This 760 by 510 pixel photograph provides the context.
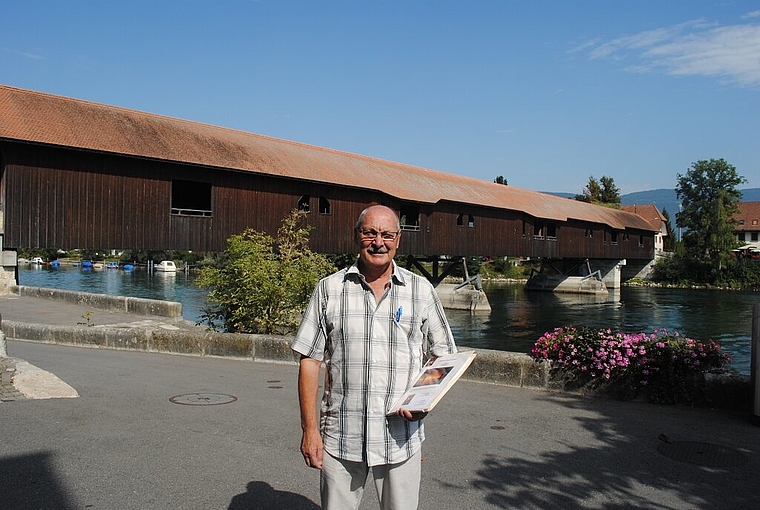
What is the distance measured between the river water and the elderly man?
720 inches

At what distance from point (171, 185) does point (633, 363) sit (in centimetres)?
1596

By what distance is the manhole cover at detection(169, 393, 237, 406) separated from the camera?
668 cm

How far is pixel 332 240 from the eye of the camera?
25.0m

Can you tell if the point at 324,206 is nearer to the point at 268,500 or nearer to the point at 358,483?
the point at 268,500

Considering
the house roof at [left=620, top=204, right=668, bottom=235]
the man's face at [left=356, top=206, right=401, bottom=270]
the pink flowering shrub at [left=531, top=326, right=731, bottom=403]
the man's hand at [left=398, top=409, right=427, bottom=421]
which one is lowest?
the pink flowering shrub at [left=531, top=326, right=731, bottom=403]

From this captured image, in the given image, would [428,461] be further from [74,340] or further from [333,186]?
[333,186]

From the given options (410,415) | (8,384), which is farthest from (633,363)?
(8,384)

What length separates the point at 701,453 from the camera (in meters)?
5.06

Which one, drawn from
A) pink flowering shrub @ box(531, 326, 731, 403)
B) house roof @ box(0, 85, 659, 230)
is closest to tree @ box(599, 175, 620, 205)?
house roof @ box(0, 85, 659, 230)

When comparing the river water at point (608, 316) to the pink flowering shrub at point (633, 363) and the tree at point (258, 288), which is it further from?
the pink flowering shrub at point (633, 363)

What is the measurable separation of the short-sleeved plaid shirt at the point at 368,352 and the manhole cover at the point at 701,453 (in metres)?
2.92

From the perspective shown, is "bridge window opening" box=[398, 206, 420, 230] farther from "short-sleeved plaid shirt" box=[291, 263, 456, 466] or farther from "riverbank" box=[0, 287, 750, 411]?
"short-sleeved plaid shirt" box=[291, 263, 456, 466]

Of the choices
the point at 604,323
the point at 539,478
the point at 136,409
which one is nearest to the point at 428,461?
the point at 539,478

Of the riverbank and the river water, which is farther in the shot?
the river water
